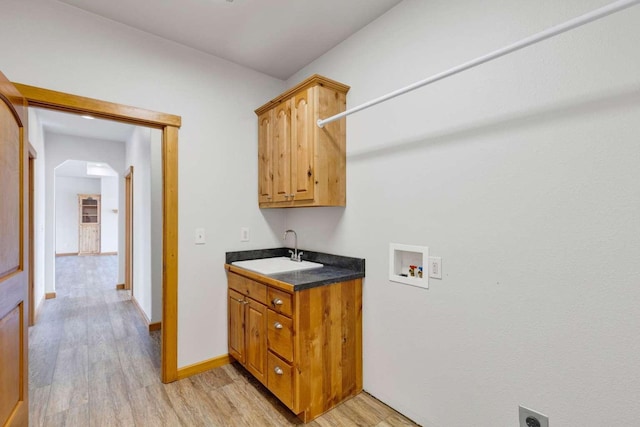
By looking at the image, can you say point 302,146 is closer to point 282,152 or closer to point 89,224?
point 282,152

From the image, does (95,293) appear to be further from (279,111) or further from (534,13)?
(534,13)

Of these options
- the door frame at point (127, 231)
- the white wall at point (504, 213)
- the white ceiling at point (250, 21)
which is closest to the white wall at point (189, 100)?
the white ceiling at point (250, 21)

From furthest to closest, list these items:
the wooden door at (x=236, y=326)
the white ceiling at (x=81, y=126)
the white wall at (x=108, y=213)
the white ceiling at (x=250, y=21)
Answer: the white wall at (x=108, y=213) < the white ceiling at (x=81, y=126) < the wooden door at (x=236, y=326) < the white ceiling at (x=250, y=21)

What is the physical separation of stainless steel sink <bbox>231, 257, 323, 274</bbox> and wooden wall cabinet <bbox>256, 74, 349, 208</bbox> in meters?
0.50

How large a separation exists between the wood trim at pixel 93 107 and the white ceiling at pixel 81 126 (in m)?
2.18

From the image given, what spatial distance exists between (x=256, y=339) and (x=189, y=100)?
1952mm

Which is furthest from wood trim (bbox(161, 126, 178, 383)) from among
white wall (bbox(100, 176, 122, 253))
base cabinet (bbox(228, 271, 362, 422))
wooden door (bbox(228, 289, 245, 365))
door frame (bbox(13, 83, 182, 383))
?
white wall (bbox(100, 176, 122, 253))

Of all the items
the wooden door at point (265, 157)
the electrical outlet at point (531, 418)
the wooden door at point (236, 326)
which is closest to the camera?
the electrical outlet at point (531, 418)

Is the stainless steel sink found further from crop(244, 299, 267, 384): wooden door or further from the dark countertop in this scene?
crop(244, 299, 267, 384): wooden door

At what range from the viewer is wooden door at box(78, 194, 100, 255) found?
9.43m

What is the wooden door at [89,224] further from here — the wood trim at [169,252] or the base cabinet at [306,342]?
the base cabinet at [306,342]

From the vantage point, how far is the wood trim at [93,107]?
178cm

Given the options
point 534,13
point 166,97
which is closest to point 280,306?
point 166,97

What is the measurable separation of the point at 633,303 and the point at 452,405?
38.6 inches
